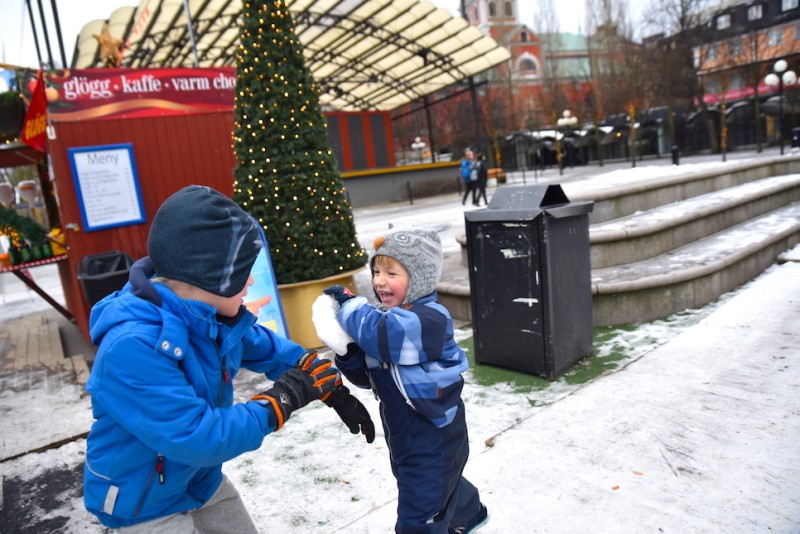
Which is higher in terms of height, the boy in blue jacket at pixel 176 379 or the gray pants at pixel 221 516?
the boy in blue jacket at pixel 176 379

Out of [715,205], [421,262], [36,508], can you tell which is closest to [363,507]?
[421,262]

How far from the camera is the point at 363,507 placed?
2889 millimetres

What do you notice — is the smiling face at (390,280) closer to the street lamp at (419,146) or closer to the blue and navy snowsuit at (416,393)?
the blue and navy snowsuit at (416,393)

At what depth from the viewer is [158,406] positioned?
1399 mm

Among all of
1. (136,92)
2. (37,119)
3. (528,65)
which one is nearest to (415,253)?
(136,92)

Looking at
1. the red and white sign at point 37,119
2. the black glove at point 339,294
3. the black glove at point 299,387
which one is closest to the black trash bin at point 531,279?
the black glove at point 339,294

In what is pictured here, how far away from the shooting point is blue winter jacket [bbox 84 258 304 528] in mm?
1409

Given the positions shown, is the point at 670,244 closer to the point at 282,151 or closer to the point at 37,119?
the point at 282,151

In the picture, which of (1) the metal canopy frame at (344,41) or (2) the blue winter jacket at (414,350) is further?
(1) the metal canopy frame at (344,41)

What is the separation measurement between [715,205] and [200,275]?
25.9ft

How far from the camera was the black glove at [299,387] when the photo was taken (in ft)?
5.34

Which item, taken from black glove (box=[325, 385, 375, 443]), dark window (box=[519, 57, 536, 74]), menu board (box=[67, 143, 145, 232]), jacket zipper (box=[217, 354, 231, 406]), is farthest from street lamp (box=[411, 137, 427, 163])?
jacket zipper (box=[217, 354, 231, 406])

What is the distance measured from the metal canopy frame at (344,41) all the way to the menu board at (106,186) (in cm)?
1217

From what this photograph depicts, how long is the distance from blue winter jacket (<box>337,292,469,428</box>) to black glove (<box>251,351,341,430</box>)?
194mm
